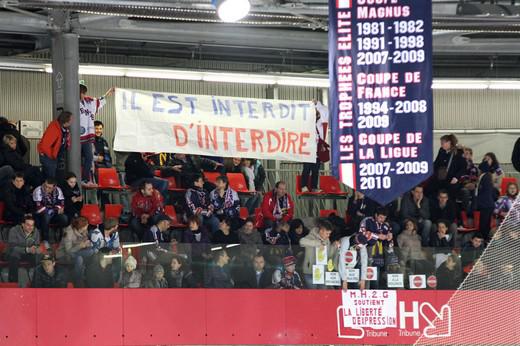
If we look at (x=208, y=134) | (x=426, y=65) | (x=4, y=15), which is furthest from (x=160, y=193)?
(x=426, y=65)

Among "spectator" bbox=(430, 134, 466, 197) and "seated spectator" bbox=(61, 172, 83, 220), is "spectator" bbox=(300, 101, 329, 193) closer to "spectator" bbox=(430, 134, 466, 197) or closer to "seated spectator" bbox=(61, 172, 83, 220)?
"spectator" bbox=(430, 134, 466, 197)

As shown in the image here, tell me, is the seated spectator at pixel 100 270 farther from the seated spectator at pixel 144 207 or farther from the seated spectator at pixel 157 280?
the seated spectator at pixel 144 207

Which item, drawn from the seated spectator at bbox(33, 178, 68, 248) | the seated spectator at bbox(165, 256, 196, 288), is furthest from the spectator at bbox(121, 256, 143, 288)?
the seated spectator at bbox(33, 178, 68, 248)

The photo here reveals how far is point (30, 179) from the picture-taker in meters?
20.2

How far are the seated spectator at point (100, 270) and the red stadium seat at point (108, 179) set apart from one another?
3.66m

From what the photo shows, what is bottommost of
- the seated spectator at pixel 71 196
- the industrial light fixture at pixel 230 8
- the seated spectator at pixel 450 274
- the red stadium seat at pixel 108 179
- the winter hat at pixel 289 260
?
the seated spectator at pixel 450 274

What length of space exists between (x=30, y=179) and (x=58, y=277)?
2322 mm

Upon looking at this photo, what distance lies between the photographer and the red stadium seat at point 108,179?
22.4 metres

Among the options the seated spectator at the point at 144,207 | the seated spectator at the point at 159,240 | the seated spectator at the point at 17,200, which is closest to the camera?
the seated spectator at the point at 159,240

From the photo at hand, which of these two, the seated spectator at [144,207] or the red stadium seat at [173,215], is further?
the red stadium seat at [173,215]

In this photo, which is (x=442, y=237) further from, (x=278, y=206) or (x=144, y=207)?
(x=144, y=207)

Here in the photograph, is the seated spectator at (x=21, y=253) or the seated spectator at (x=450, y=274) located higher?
the seated spectator at (x=21, y=253)

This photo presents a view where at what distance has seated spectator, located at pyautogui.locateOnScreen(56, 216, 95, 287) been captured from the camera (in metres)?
18.5

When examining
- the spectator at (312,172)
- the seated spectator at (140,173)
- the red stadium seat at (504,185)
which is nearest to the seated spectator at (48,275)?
Answer: the seated spectator at (140,173)
